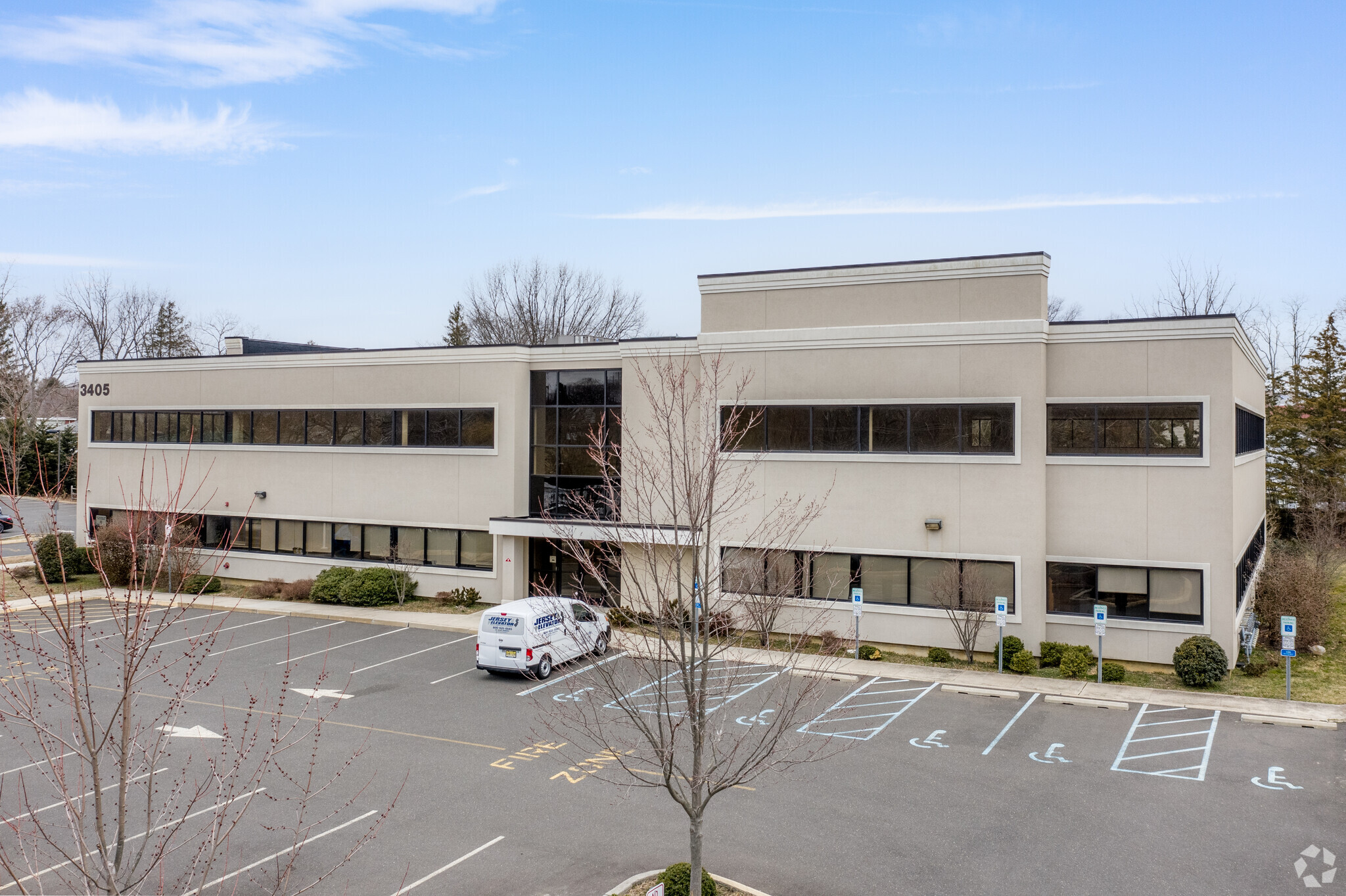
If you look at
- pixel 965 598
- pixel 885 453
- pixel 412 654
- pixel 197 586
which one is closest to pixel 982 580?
pixel 965 598

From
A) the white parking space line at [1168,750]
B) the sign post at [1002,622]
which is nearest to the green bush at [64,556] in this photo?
the sign post at [1002,622]

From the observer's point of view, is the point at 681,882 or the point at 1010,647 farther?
the point at 1010,647

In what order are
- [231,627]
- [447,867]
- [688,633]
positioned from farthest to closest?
[231,627] < [447,867] < [688,633]

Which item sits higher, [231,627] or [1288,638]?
[1288,638]

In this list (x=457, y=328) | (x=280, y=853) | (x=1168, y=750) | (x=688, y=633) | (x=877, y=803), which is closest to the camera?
(x=688, y=633)

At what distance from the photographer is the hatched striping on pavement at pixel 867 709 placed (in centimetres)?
1797

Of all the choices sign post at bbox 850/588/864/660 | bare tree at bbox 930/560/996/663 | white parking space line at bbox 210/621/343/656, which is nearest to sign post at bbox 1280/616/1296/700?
bare tree at bbox 930/560/996/663

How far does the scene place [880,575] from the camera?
24.7m

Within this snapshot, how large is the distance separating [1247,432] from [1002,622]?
13161 mm

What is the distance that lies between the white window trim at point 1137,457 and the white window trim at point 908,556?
1857 millimetres

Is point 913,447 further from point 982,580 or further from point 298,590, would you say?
point 298,590

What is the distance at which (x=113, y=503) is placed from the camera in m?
37.6

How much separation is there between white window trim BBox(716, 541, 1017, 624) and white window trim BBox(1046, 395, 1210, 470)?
6.09ft

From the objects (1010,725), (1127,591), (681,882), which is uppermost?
(1127,591)
